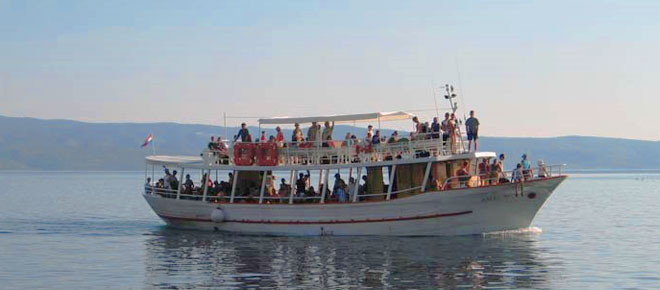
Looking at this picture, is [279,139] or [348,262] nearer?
[348,262]

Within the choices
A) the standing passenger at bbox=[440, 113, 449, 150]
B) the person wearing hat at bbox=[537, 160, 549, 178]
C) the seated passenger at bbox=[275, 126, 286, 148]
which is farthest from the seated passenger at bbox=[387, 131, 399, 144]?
the person wearing hat at bbox=[537, 160, 549, 178]

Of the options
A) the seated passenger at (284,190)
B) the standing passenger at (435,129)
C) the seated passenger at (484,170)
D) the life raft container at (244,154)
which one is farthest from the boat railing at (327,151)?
the seated passenger at (484,170)

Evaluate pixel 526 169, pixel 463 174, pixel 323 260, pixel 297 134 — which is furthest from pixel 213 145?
pixel 526 169

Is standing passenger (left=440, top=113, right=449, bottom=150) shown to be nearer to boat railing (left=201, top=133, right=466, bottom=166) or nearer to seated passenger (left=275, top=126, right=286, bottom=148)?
boat railing (left=201, top=133, right=466, bottom=166)

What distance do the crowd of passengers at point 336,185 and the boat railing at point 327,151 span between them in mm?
832

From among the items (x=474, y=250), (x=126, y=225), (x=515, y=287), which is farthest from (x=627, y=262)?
(x=126, y=225)

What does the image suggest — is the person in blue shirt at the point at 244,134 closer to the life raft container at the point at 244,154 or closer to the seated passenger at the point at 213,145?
the life raft container at the point at 244,154

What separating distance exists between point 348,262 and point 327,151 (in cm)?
917

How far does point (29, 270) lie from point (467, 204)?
661 inches

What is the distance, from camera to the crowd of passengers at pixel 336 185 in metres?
39.7

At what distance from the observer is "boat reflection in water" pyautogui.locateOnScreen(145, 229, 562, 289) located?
1155 inches

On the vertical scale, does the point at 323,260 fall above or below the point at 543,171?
below

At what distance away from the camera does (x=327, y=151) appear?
41.8 meters

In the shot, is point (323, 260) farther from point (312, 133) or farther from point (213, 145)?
point (213, 145)
